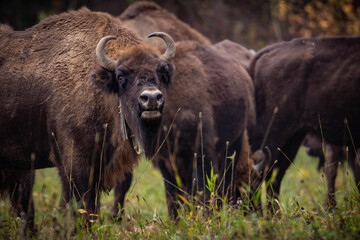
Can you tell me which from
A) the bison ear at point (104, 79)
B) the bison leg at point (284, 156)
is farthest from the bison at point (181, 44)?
the bison ear at point (104, 79)

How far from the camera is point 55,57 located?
4621 mm

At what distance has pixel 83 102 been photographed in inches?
169

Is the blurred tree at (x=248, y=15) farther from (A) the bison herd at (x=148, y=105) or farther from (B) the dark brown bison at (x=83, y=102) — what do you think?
(B) the dark brown bison at (x=83, y=102)

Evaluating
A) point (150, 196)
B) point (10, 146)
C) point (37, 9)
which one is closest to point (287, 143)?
point (150, 196)

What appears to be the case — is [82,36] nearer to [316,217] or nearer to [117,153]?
[117,153]

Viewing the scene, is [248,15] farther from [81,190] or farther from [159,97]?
[81,190]

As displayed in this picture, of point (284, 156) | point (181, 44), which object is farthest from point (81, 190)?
point (284, 156)

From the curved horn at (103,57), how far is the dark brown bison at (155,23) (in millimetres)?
2649

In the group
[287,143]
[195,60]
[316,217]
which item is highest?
[195,60]

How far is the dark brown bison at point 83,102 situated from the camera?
13.8 feet

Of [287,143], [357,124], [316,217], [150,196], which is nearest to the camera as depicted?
[316,217]

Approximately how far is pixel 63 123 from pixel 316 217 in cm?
253

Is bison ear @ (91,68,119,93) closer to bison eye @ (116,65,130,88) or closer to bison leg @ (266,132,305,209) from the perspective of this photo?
bison eye @ (116,65,130,88)

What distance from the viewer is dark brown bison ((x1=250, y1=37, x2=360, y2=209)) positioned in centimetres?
592
